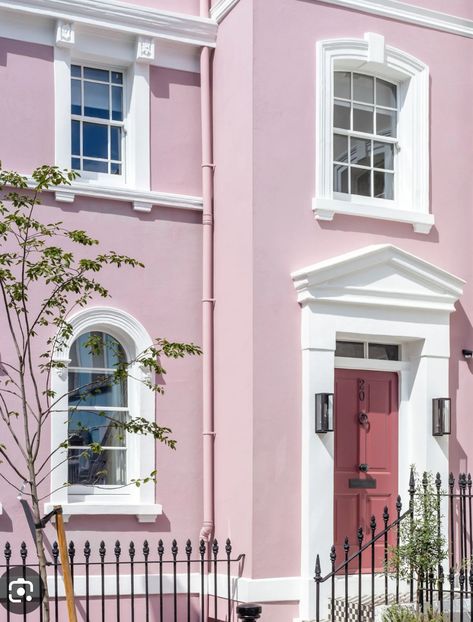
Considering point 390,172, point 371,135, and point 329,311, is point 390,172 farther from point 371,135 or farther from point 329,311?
point 329,311

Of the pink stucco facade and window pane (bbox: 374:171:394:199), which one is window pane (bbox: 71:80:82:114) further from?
window pane (bbox: 374:171:394:199)

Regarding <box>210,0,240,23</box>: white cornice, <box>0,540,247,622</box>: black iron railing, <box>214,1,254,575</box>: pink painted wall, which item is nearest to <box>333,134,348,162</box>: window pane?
<box>214,1,254,575</box>: pink painted wall

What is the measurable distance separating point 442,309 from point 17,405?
182 inches

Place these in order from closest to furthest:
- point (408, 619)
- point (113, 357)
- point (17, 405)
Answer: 1. point (408, 619)
2. point (17, 405)
3. point (113, 357)

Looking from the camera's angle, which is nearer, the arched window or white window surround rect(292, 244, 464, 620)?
white window surround rect(292, 244, 464, 620)

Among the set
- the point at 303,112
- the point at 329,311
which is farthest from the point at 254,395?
the point at 303,112

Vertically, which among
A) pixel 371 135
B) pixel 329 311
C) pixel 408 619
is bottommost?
pixel 408 619

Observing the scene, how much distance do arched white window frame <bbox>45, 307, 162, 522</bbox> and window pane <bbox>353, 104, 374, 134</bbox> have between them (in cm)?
333

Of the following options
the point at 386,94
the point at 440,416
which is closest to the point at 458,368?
the point at 440,416

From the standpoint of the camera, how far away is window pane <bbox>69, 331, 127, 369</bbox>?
1254 cm

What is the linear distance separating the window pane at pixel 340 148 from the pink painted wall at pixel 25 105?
3.08m

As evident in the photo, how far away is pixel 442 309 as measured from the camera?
13.0 meters

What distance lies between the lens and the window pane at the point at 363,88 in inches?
527

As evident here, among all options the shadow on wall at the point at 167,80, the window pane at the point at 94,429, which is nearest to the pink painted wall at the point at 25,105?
the shadow on wall at the point at 167,80
